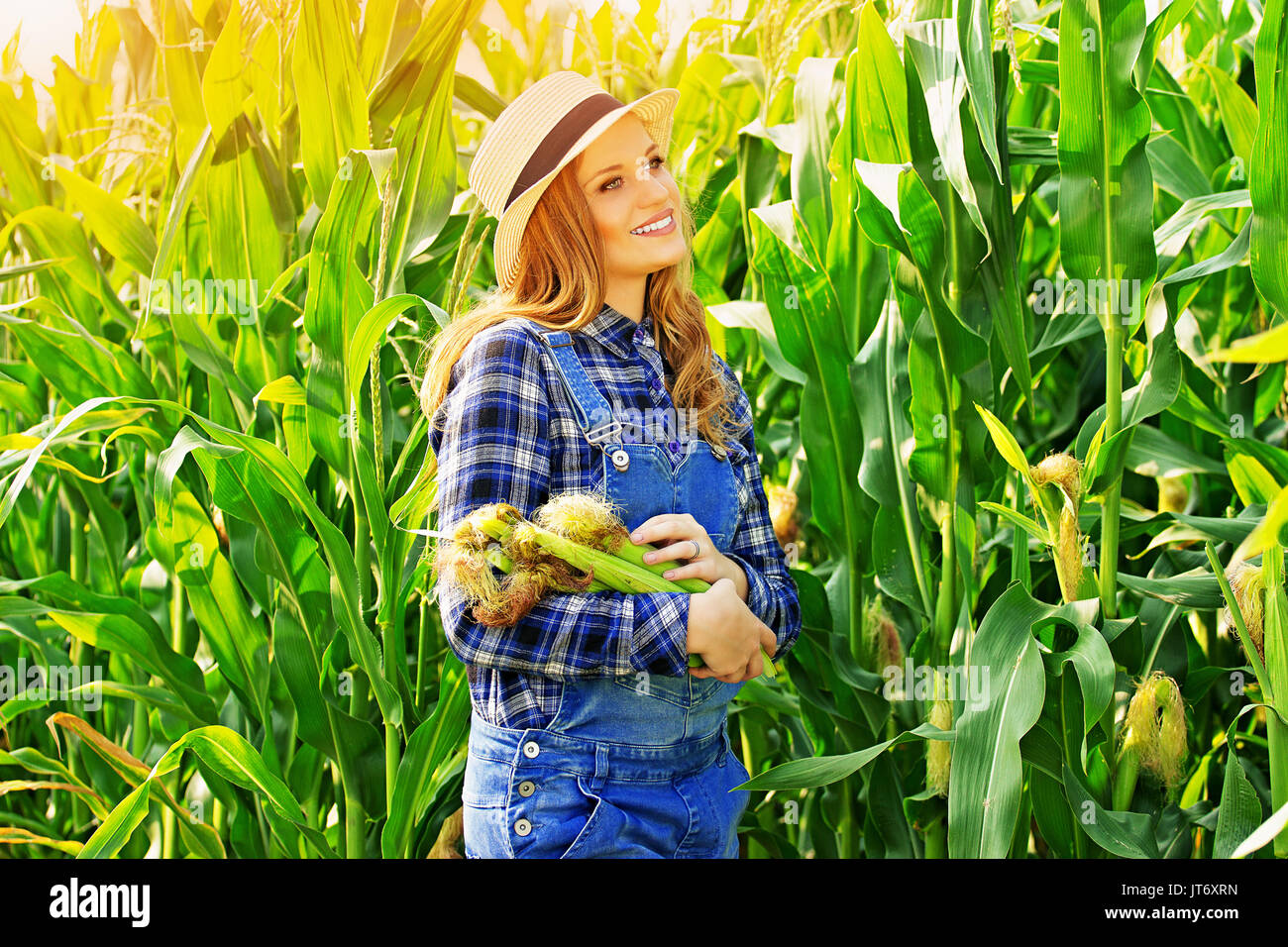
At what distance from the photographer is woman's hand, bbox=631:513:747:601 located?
0.79 m

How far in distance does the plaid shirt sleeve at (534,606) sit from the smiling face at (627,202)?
0.15m

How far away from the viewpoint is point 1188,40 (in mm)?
1523

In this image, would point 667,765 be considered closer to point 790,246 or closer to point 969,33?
point 790,246

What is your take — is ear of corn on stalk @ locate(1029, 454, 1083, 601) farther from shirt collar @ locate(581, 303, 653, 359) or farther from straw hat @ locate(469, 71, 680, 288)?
straw hat @ locate(469, 71, 680, 288)

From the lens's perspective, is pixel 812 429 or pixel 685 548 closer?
pixel 685 548

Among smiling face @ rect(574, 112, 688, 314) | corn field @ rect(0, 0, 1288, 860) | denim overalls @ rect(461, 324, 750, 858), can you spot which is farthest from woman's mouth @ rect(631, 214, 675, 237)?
corn field @ rect(0, 0, 1288, 860)

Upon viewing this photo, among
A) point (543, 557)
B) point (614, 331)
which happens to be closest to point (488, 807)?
point (543, 557)

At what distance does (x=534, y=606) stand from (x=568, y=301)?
0.29 meters

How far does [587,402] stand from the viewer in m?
0.82

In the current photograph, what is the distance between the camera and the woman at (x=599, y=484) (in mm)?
772

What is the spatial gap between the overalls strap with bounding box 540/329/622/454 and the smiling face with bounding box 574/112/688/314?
0.36ft

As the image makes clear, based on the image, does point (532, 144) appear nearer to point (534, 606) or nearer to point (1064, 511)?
point (534, 606)

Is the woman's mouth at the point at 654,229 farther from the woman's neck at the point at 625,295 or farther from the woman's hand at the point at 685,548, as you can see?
the woman's hand at the point at 685,548
